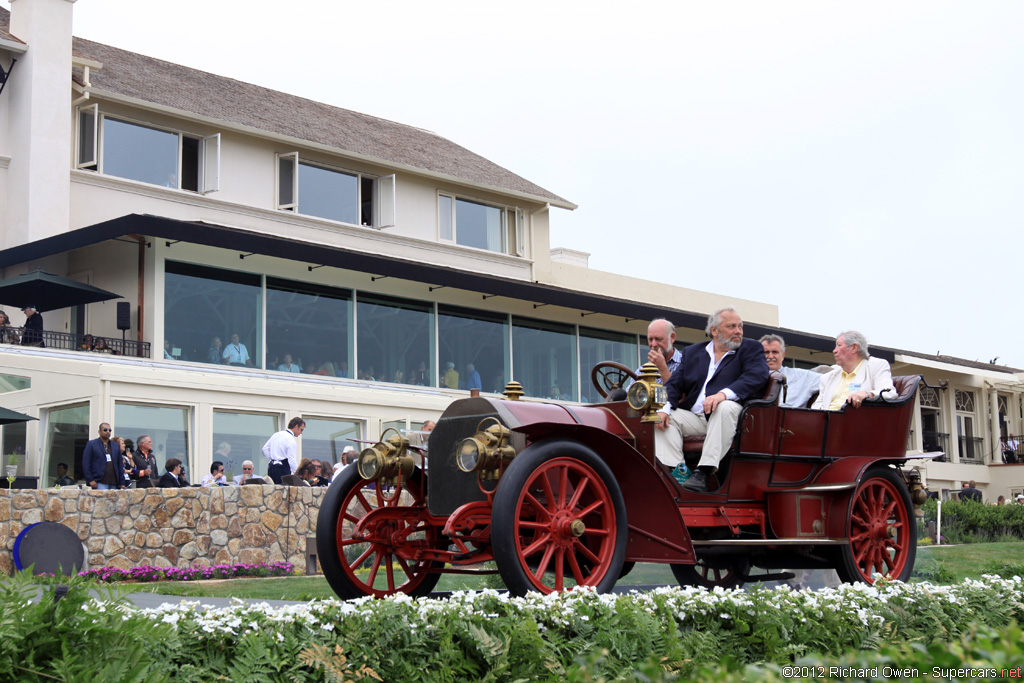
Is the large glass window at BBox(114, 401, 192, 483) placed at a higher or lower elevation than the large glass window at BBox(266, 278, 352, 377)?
lower

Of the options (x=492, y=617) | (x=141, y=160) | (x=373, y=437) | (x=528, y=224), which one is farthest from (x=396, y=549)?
(x=528, y=224)

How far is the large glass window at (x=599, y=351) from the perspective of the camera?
27.1 m

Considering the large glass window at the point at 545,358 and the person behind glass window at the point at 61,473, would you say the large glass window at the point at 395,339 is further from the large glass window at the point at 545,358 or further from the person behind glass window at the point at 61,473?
the person behind glass window at the point at 61,473

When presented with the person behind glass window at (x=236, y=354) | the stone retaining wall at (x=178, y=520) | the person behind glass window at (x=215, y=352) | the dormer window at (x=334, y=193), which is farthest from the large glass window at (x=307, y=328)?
the stone retaining wall at (x=178, y=520)

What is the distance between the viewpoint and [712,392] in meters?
8.02

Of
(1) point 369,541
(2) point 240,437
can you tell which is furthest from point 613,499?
(2) point 240,437

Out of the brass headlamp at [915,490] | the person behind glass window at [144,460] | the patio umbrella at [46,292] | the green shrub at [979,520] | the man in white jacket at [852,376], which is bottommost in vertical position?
the green shrub at [979,520]

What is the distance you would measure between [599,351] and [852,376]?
18.2m

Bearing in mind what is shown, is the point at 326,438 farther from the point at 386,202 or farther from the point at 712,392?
the point at 712,392

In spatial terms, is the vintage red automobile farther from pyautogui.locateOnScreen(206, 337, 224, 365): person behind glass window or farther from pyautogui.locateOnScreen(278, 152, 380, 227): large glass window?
pyautogui.locateOnScreen(278, 152, 380, 227): large glass window

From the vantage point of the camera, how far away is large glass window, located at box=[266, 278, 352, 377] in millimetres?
21547

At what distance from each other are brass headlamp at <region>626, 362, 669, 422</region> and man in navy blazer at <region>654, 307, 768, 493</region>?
17 centimetres

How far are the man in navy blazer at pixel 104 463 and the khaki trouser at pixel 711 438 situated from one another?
10.1m

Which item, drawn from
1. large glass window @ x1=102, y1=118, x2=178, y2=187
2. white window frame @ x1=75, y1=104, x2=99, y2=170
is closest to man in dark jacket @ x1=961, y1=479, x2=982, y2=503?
large glass window @ x1=102, y1=118, x2=178, y2=187
